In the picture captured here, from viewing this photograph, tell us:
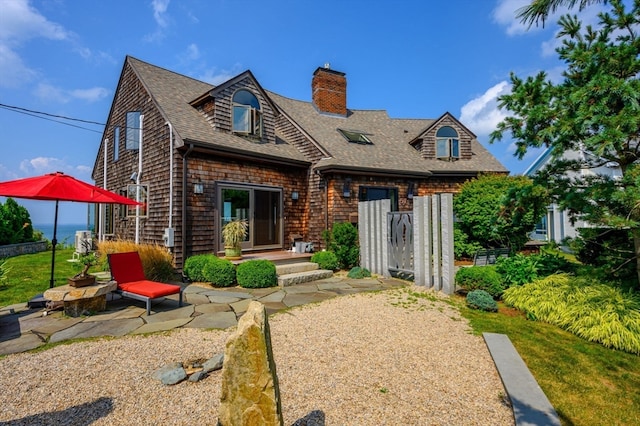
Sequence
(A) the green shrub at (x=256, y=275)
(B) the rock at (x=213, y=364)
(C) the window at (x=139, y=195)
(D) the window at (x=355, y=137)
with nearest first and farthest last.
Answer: (B) the rock at (x=213, y=364), (A) the green shrub at (x=256, y=275), (C) the window at (x=139, y=195), (D) the window at (x=355, y=137)

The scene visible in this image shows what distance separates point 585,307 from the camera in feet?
16.8

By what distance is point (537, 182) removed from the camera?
649 cm

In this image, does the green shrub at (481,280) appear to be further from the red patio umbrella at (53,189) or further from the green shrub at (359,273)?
the red patio umbrella at (53,189)

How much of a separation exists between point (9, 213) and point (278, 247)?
1370cm

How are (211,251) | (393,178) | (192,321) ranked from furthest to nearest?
(393,178), (211,251), (192,321)

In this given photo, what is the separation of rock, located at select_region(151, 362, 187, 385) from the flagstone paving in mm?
1457

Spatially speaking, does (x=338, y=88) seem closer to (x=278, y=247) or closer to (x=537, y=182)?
(x=278, y=247)

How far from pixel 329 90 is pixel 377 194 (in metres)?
7.15

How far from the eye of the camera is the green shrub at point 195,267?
8172mm

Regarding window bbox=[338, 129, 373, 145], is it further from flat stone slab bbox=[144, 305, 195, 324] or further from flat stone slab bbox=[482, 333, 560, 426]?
flat stone slab bbox=[482, 333, 560, 426]

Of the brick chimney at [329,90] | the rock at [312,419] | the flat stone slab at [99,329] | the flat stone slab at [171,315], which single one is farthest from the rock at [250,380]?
the brick chimney at [329,90]

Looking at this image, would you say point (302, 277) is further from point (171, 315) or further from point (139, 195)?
point (139, 195)

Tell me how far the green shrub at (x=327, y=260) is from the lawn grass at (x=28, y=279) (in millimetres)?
6828

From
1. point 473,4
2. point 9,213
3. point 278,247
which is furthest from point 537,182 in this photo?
A: point 9,213
